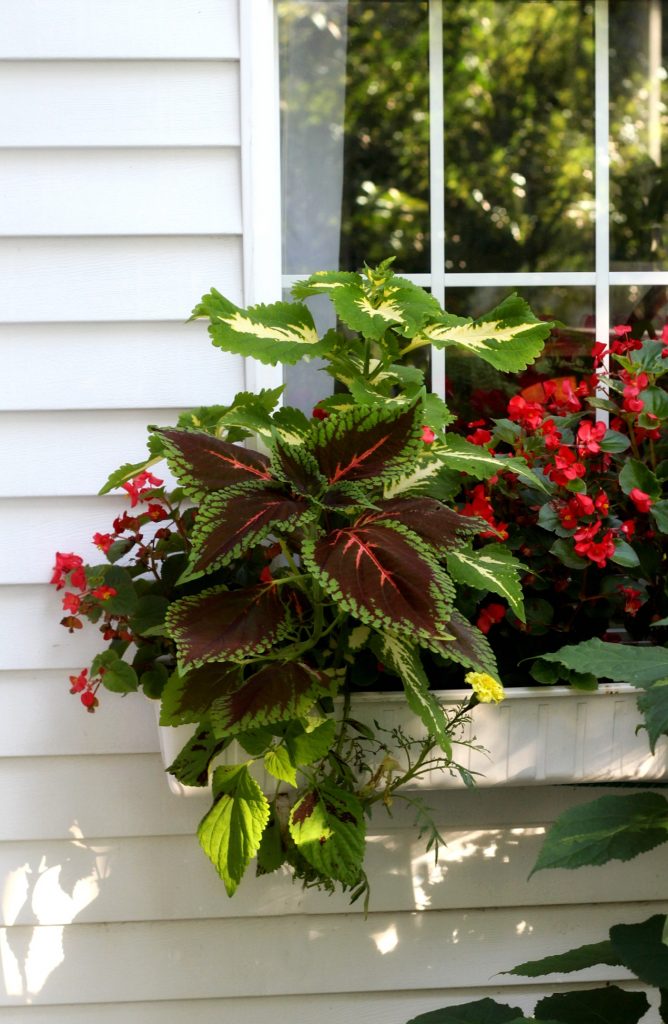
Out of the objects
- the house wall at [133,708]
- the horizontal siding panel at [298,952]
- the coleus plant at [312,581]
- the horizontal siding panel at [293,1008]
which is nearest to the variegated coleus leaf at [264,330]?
the coleus plant at [312,581]

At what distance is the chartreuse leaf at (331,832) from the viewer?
136 centimetres

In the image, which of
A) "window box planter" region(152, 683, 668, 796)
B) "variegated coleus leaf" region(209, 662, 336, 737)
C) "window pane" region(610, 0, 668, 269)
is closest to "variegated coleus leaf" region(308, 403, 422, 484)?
"variegated coleus leaf" region(209, 662, 336, 737)

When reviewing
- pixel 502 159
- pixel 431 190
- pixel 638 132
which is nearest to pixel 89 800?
pixel 431 190

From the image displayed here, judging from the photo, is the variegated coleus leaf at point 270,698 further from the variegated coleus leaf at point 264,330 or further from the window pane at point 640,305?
the window pane at point 640,305

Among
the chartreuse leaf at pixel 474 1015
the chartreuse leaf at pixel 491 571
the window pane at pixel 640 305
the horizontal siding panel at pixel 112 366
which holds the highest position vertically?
the window pane at pixel 640 305

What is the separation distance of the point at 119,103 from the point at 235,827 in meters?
1.06

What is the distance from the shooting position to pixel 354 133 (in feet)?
6.13

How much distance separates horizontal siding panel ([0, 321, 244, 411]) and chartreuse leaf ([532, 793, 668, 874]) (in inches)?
31.5

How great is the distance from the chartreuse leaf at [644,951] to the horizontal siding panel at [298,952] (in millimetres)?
464

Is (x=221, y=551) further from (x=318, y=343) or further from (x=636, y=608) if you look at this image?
(x=636, y=608)

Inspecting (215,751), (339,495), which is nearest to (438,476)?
(339,495)

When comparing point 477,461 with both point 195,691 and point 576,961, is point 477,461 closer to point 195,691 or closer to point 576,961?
point 195,691

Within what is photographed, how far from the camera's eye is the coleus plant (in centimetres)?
126

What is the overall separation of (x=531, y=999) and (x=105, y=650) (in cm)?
91
